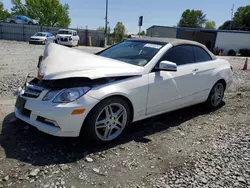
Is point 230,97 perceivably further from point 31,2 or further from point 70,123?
point 31,2

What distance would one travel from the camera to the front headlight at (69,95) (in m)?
3.04

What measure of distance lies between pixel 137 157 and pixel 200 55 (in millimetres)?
2776

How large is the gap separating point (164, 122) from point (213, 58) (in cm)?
195

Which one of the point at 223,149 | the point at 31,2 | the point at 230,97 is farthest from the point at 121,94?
the point at 31,2

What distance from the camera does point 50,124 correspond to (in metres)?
3.11

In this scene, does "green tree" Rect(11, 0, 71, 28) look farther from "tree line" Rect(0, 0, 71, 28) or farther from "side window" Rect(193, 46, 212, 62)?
"side window" Rect(193, 46, 212, 62)

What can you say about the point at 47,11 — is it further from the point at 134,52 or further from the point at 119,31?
the point at 134,52

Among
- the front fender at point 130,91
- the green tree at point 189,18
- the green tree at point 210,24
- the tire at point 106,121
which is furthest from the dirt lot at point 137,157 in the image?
the green tree at point 210,24

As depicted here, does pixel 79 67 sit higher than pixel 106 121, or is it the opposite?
pixel 79 67

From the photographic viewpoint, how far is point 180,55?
4488 mm

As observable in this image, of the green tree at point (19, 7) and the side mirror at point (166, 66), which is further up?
the green tree at point (19, 7)

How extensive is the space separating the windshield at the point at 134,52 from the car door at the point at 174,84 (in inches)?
9.3

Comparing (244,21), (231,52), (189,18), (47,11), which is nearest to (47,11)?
(47,11)

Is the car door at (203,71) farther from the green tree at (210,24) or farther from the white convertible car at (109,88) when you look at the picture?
the green tree at (210,24)
